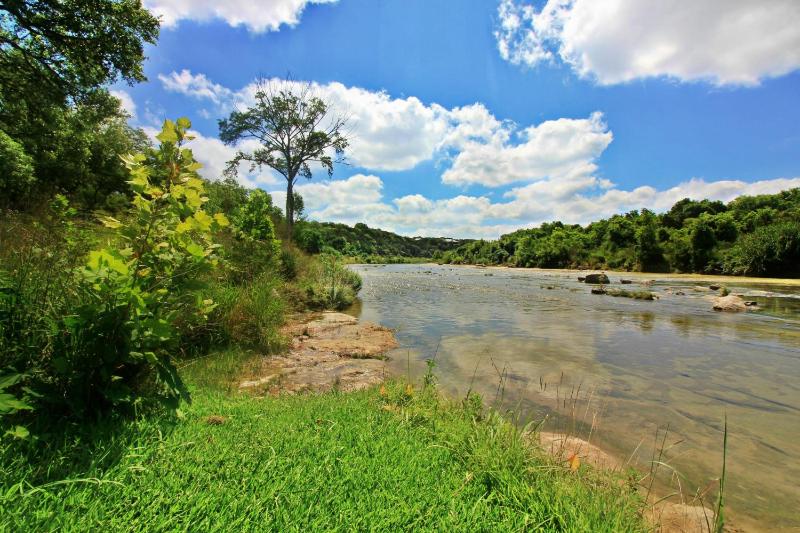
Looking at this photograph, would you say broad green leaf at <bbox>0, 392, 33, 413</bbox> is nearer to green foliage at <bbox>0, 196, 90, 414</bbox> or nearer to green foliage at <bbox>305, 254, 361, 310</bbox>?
green foliage at <bbox>0, 196, 90, 414</bbox>

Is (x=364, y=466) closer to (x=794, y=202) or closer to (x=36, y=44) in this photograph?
(x=36, y=44)

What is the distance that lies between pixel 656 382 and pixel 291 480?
6.50 meters

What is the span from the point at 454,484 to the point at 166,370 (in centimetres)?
216

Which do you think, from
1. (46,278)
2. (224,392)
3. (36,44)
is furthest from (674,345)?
(36,44)

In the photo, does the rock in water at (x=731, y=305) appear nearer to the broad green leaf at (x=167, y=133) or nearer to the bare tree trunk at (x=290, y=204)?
the broad green leaf at (x=167, y=133)

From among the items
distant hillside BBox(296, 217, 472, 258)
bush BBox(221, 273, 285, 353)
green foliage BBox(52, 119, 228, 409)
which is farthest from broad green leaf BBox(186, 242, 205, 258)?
Answer: distant hillside BBox(296, 217, 472, 258)

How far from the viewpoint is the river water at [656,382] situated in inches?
136

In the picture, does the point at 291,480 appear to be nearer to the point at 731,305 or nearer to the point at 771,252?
the point at 731,305

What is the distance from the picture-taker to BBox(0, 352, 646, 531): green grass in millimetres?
1743

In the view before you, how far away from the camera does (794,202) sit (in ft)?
148

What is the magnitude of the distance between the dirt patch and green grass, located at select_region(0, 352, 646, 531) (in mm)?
1683

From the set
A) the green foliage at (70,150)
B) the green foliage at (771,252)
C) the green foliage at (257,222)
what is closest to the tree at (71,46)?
the green foliage at (70,150)

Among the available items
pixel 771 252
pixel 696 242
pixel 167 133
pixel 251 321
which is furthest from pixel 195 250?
pixel 696 242

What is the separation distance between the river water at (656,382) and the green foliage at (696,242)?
28.4 m
